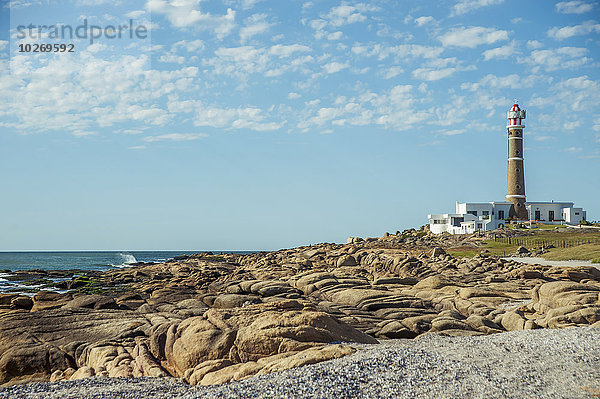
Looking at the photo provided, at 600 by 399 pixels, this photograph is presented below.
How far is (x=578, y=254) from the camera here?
56219 mm

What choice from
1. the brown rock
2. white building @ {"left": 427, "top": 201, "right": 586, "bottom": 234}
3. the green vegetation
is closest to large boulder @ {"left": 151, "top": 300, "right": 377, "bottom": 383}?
the brown rock

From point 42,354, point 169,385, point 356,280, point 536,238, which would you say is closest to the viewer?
point 169,385

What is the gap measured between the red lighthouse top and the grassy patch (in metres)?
48.7

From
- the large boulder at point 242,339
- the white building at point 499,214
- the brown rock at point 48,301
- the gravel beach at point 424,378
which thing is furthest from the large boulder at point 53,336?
the white building at point 499,214

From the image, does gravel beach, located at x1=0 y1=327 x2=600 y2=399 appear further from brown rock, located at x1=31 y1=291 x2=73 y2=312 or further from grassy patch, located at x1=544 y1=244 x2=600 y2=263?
grassy patch, located at x1=544 y1=244 x2=600 y2=263

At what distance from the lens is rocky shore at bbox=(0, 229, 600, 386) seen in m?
16.7

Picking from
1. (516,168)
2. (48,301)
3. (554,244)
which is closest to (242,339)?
(48,301)

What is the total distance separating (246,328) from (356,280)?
58.4 feet

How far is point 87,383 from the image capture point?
50.6 ft

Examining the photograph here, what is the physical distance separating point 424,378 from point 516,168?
99.3 meters

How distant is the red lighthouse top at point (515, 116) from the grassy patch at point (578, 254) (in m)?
48.7

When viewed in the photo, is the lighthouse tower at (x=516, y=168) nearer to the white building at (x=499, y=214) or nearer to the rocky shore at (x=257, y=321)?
the white building at (x=499, y=214)

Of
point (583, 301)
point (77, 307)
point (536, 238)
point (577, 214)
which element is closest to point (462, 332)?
point (583, 301)

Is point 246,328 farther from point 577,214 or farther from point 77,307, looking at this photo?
point 577,214
